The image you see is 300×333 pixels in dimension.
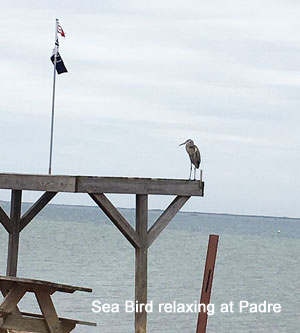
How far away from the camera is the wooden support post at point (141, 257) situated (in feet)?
38.9

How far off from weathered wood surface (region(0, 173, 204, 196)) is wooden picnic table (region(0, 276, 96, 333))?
4.64 feet

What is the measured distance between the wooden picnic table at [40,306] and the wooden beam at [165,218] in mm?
1827

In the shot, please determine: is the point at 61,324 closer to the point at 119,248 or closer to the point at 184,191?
the point at 184,191

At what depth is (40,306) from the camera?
10.3m

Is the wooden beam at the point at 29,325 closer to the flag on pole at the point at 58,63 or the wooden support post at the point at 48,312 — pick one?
the wooden support post at the point at 48,312

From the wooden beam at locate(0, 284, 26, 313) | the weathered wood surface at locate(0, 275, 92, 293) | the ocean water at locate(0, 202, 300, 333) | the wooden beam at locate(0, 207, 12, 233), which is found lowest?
the ocean water at locate(0, 202, 300, 333)

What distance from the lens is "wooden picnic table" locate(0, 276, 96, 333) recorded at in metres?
10.1

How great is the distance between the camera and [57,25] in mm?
14875

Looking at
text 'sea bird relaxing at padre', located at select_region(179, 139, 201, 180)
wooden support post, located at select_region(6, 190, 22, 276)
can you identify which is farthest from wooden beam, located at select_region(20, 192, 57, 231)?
text 'sea bird relaxing at padre', located at select_region(179, 139, 201, 180)

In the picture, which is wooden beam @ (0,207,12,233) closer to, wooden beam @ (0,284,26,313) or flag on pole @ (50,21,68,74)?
flag on pole @ (50,21,68,74)

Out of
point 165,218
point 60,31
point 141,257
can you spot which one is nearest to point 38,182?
point 141,257

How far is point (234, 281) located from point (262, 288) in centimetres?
243

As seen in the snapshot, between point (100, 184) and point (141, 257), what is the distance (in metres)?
1.18

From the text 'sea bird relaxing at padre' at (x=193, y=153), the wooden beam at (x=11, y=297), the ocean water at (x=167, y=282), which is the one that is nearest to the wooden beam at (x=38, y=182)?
the wooden beam at (x=11, y=297)
